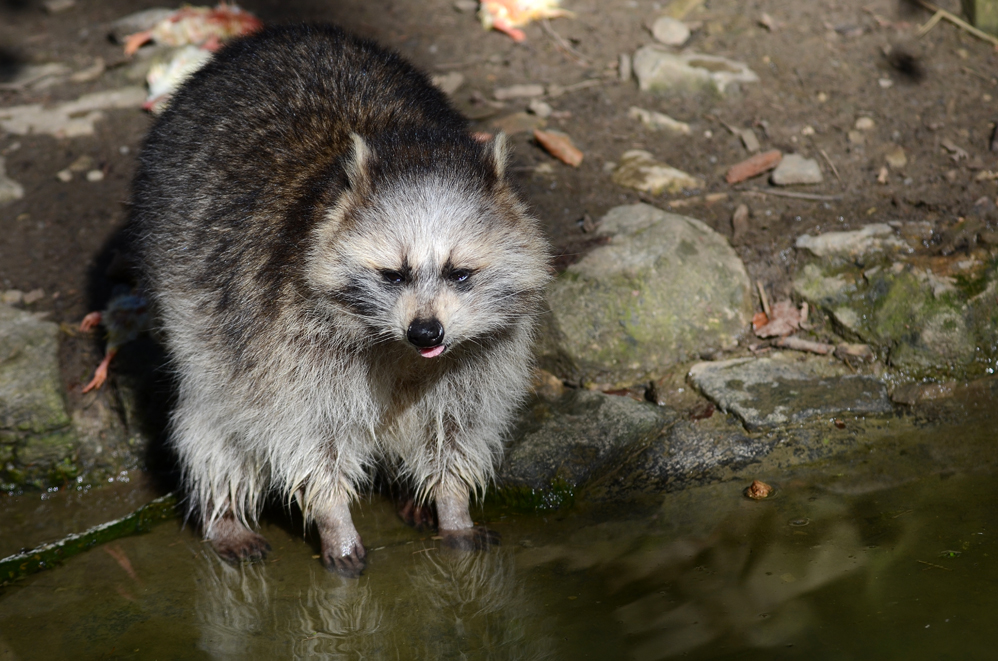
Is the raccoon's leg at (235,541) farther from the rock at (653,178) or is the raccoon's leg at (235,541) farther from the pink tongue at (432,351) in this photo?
the rock at (653,178)

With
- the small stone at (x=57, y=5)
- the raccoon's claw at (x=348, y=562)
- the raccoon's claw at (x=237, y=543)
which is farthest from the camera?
the small stone at (x=57, y=5)

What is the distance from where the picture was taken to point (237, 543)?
3.26 meters

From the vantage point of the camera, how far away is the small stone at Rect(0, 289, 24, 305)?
4.12 metres

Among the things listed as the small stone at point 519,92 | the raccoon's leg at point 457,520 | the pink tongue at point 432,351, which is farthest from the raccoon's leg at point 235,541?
the small stone at point 519,92

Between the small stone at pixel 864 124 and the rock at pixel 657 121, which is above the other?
the small stone at pixel 864 124

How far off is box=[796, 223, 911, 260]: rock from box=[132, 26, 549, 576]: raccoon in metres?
1.46

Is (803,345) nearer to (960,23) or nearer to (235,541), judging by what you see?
(235,541)

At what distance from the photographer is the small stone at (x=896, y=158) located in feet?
13.8

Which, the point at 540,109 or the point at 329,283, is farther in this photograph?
the point at 540,109

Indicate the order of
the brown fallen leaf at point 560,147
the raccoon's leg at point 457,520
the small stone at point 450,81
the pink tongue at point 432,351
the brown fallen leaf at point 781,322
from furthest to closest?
1. the small stone at point 450,81
2. the brown fallen leaf at point 560,147
3. the brown fallen leaf at point 781,322
4. the raccoon's leg at point 457,520
5. the pink tongue at point 432,351

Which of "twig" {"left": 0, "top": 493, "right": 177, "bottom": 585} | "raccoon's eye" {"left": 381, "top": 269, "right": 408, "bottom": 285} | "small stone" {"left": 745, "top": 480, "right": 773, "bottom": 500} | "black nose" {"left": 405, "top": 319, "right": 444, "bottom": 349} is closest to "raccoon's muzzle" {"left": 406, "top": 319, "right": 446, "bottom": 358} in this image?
"black nose" {"left": 405, "top": 319, "right": 444, "bottom": 349}

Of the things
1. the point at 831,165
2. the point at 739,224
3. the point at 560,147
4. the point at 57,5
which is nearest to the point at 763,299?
the point at 739,224

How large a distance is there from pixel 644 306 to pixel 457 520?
1138 mm

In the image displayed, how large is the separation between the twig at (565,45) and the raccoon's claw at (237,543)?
3.22 metres
